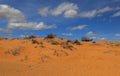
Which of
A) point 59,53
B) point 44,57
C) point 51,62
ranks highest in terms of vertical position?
point 59,53

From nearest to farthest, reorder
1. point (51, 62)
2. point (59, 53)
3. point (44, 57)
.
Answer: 1. point (51, 62)
2. point (44, 57)
3. point (59, 53)

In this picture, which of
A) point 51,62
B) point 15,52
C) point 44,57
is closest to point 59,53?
point 44,57

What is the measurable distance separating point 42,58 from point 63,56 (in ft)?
5.72

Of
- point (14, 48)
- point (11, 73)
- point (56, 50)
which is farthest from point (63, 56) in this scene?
point (11, 73)

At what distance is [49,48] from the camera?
1705 cm

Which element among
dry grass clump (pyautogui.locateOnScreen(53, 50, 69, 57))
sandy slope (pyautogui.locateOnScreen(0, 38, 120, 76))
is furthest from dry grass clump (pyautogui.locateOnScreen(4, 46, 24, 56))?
dry grass clump (pyautogui.locateOnScreen(53, 50, 69, 57))

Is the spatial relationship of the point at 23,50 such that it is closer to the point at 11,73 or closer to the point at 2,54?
the point at 2,54

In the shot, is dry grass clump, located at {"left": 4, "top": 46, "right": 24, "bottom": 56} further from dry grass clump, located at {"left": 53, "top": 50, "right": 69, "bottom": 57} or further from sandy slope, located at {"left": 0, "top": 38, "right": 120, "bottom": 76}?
dry grass clump, located at {"left": 53, "top": 50, "right": 69, "bottom": 57}

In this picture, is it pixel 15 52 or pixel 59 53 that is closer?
pixel 59 53

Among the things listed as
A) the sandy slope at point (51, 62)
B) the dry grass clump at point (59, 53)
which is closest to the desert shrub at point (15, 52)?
the sandy slope at point (51, 62)

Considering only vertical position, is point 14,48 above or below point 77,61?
above

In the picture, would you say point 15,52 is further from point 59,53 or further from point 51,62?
point 51,62

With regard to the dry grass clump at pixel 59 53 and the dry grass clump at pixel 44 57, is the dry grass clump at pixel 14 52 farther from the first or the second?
the dry grass clump at pixel 59 53

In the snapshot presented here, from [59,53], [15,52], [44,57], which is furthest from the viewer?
[15,52]
